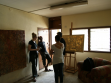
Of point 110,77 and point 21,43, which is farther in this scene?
point 21,43

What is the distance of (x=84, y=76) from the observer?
3.18 m

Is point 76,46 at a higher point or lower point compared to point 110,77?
higher

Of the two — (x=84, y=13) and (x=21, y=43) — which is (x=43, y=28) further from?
(x=84, y=13)

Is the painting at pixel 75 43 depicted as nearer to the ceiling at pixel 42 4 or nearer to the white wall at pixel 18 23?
the ceiling at pixel 42 4

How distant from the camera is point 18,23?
11.6 feet

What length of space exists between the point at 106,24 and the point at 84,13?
41.8 inches

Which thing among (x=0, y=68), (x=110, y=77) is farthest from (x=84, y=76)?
(x=0, y=68)

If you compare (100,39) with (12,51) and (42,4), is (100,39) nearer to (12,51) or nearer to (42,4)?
(42,4)

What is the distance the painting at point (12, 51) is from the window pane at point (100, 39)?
299 centimetres

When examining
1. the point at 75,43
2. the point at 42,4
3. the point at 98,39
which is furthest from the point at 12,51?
the point at 98,39

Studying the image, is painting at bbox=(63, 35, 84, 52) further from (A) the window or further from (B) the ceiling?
(B) the ceiling

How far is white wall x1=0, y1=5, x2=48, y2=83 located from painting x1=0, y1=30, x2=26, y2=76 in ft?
0.64

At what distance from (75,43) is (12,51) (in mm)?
2474

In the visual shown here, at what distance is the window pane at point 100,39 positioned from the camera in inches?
158
